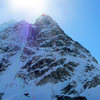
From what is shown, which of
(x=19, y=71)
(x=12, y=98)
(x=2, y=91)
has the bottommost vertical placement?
(x=12, y=98)

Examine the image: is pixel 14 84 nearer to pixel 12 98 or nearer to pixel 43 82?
pixel 12 98

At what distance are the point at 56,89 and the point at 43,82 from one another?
456cm

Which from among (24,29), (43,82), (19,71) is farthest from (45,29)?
(43,82)

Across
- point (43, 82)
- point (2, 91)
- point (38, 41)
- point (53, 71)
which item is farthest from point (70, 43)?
point (2, 91)

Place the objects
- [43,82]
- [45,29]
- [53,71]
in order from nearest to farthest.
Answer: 1. [43,82]
2. [53,71]
3. [45,29]

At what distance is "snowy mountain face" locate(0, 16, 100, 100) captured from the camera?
3012 cm

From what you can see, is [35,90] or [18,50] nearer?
[35,90]

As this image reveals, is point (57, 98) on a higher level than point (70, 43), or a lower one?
lower

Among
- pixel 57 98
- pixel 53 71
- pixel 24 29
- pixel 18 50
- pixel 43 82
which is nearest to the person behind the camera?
pixel 57 98

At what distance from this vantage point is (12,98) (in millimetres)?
28656

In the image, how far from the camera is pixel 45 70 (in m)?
37.0

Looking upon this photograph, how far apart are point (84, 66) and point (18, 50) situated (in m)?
27.7

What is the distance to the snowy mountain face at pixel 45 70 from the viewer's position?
30.1 m

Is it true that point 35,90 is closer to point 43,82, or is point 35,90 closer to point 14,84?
point 43,82
